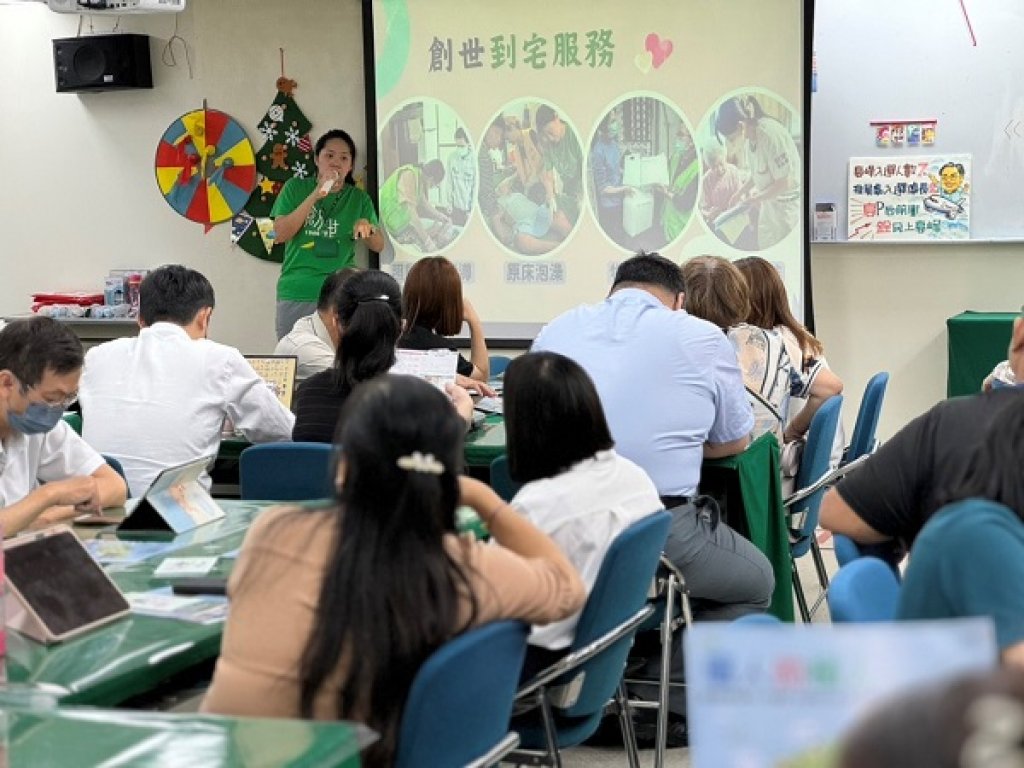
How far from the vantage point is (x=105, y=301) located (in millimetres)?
8023

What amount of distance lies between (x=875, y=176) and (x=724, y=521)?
3.09m

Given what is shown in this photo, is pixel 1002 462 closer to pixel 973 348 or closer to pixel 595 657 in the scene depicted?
pixel 595 657

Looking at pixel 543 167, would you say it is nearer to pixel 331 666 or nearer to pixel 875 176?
pixel 875 176

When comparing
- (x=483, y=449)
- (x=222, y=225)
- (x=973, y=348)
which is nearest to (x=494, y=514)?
(x=483, y=449)

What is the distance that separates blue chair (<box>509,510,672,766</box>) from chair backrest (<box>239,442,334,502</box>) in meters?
1.13

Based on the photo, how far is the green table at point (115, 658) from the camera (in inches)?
89.0

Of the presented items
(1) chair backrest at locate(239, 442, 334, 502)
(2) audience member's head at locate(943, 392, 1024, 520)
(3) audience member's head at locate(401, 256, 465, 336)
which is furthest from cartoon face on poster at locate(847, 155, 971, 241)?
(2) audience member's head at locate(943, 392, 1024, 520)

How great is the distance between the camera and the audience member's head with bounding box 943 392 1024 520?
2047 millimetres

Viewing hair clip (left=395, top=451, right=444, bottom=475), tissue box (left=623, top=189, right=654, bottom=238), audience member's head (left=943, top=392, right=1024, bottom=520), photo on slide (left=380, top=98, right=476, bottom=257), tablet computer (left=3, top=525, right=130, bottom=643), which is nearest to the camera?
audience member's head (left=943, top=392, right=1024, bottom=520)

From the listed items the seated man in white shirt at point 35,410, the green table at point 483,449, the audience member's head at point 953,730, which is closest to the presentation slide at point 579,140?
the green table at point 483,449

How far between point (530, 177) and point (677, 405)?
11.6 feet

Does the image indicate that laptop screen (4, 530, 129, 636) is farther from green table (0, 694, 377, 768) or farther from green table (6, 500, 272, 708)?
green table (0, 694, 377, 768)

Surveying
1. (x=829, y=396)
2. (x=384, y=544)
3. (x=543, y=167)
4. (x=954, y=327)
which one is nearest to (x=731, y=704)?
(x=384, y=544)

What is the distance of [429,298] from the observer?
219 inches
